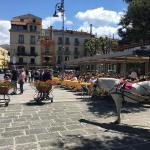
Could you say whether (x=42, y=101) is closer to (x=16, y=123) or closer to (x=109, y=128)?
(x=16, y=123)

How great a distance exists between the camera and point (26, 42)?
249 feet

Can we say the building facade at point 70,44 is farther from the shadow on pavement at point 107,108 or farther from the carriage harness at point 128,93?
the carriage harness at point 128,93

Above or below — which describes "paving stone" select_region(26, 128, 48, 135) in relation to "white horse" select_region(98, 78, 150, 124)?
below

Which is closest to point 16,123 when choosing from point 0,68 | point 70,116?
point 70,116

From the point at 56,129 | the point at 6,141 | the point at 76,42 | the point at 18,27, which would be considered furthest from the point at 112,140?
the point at 76,42

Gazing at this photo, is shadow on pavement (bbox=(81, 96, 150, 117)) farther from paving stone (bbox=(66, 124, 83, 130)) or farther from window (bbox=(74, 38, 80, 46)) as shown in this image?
window (bbox=(74, 38, 80, 46))

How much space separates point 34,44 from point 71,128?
227ft

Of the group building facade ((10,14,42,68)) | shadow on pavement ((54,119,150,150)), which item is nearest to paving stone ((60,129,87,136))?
shadow on pavement ((54,119,150,150))

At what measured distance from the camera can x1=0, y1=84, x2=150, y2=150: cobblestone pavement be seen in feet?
22.2

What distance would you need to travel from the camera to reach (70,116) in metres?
9.90

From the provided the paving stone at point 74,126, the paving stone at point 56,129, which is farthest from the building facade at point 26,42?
the paving stone at point 56,129

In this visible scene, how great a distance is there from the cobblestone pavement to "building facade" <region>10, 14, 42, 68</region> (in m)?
63.8

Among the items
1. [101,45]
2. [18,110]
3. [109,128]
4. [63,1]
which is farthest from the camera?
[101,45]

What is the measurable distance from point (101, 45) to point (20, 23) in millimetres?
20229
